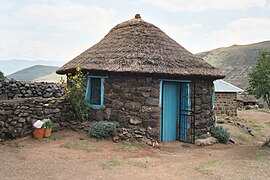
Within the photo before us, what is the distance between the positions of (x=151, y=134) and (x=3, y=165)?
4.60 metres

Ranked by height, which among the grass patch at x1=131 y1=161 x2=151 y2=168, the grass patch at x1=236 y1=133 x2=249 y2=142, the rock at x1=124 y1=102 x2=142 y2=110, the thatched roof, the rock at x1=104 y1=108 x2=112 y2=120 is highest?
the thatched roof

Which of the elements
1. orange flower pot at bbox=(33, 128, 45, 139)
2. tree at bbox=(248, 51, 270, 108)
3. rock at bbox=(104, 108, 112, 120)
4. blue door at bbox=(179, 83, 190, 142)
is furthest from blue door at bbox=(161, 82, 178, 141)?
tree at bbox=(248, 51, 270, 108)

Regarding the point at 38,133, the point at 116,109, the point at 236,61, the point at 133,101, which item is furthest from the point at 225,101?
the point at 236,61

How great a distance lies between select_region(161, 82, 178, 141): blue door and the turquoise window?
2.27 metres

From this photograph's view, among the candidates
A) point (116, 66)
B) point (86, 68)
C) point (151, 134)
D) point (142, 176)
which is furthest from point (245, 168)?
point (86, 68)

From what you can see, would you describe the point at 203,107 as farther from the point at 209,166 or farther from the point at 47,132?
the point at 47,132

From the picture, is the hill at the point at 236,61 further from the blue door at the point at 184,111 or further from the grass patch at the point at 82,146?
the grass patch at the point at 82,146

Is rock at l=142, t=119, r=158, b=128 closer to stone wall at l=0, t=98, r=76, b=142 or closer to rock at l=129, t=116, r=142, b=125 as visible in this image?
rock at l=129, t=116, r=142, b=125

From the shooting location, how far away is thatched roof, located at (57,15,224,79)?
928 centimetres

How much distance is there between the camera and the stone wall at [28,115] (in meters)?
8.33

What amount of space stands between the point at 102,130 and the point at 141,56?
275 cm

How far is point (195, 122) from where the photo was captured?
10.2 metres

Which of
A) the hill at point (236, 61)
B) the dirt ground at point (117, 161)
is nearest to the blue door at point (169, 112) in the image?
the dirt ground at point (117, 161)

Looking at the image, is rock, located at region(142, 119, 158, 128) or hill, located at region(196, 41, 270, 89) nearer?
rock, located at region(142, 119, 158, 128)
